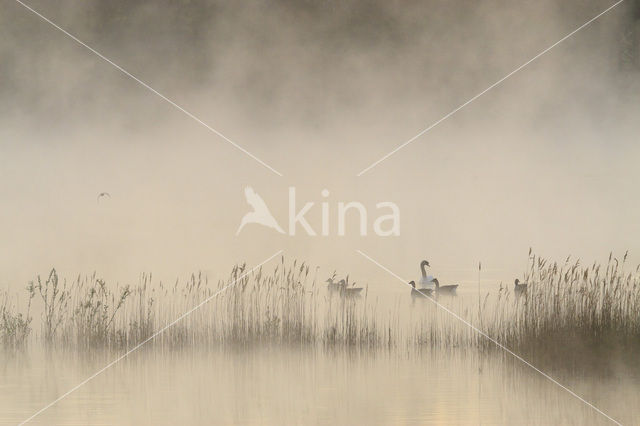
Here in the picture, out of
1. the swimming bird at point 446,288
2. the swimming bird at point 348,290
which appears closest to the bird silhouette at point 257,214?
the swimming bird at point 348,290

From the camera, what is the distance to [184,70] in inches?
454

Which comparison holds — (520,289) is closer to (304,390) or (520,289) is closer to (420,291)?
(420,291)

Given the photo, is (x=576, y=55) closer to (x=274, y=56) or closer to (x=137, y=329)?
(x=274, y=56)

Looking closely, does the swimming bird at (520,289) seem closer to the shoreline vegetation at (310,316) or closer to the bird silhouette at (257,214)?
the shoreline vegetation at (310,316)

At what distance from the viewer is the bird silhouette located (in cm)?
1069

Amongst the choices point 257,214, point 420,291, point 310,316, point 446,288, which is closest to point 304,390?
point 310,316

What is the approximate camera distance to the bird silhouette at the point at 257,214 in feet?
35.1

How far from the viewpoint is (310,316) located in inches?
350

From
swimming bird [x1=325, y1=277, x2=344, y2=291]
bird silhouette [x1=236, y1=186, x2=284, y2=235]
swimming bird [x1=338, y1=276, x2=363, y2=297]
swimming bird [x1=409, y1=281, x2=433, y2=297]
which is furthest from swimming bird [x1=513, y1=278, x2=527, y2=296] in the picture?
bird silhouette [x1=236, y1=186, x2=284, y2=235]

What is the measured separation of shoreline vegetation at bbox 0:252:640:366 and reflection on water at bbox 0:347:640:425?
0.39m

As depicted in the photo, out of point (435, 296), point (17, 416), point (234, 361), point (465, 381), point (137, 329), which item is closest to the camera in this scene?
point (17, 416)

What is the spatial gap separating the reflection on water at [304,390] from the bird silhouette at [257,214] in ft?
8.37

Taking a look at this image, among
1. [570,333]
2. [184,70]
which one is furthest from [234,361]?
[184,70]

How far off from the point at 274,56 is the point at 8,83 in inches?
117
